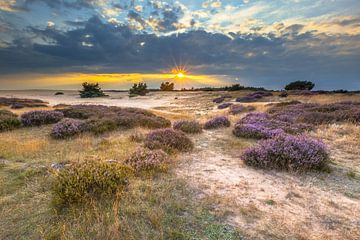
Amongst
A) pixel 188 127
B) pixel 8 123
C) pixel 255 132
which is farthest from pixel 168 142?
pixel 8 123

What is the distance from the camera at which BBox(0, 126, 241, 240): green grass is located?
11.8 ft

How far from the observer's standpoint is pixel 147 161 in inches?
243

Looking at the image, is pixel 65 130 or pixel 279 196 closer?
pixel 279 196

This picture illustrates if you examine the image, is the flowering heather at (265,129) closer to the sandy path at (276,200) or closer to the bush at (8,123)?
the sandy path at (276,200)

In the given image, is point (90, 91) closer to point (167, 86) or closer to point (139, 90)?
Answer: point (139, 90)

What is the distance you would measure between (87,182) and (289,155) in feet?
17.8

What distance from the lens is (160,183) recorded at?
534 centimetres

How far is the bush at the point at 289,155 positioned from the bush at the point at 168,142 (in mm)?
2246

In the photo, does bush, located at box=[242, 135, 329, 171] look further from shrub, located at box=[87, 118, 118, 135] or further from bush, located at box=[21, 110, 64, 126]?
bush, located at box=[21, 110, 64, 126]

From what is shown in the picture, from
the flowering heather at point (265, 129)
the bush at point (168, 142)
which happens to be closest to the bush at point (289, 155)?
the bush at point (168, 142)

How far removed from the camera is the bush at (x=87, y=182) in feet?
14.1

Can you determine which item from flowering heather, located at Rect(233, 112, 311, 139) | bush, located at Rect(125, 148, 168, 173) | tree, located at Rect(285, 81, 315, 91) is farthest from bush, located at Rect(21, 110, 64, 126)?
tree, located at Rect(285, 81, 315, 91)

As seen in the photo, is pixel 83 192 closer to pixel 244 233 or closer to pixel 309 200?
pixel 244 233

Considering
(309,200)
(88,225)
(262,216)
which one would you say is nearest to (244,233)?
(262,216)
